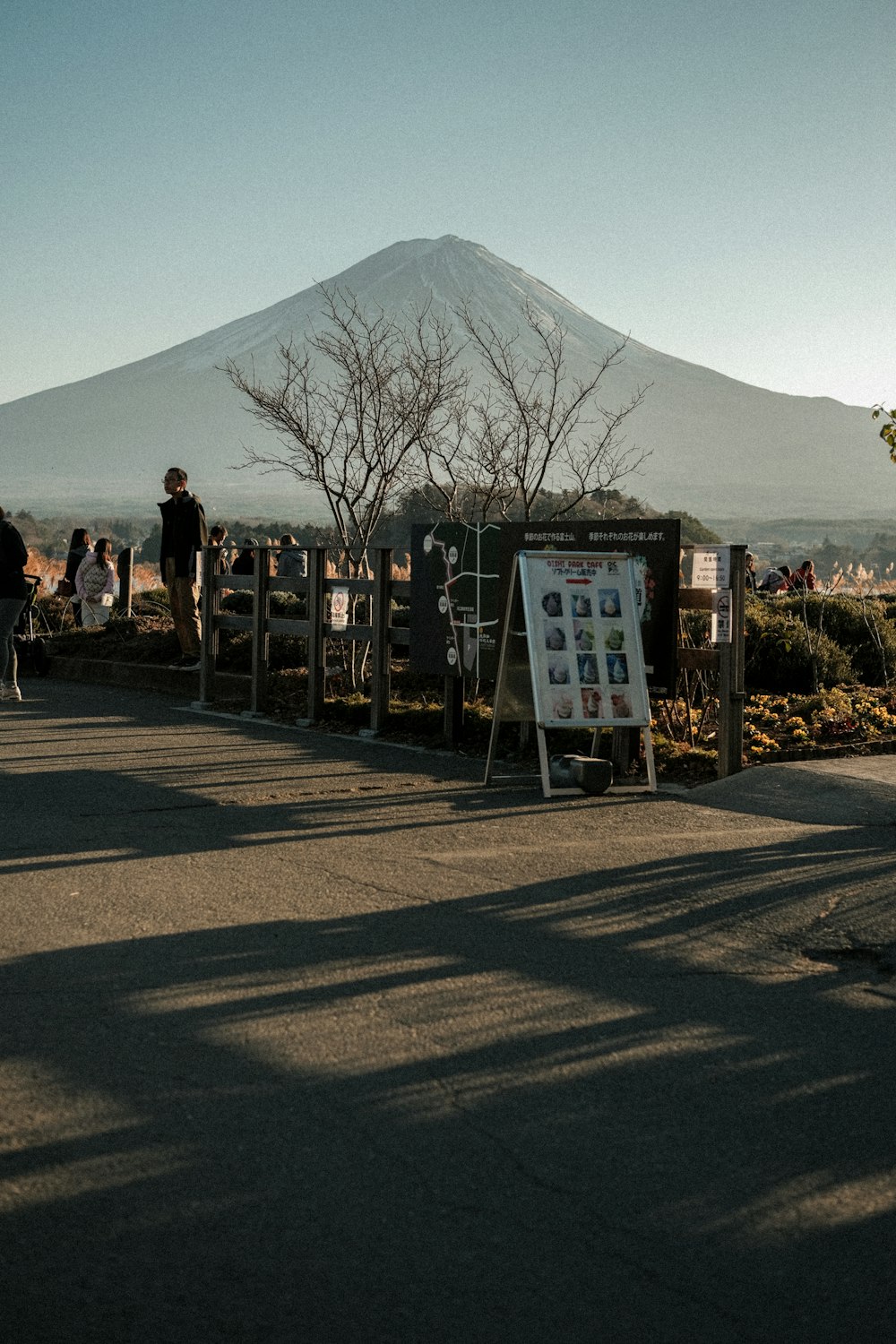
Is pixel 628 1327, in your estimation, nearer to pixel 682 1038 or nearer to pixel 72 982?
pixel 682 1038

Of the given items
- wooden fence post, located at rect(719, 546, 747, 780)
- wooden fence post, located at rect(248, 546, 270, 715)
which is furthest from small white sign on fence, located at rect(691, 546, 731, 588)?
wooden fence post, located at rect(248, 546, 270, 715)

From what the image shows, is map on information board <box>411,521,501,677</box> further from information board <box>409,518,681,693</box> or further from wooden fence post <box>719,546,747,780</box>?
wooden fence post <box>719,546,747,780</box>

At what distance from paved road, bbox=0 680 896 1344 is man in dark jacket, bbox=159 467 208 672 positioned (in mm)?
8143

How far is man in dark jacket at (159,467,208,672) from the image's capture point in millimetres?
16094

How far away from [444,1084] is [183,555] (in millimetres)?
12389

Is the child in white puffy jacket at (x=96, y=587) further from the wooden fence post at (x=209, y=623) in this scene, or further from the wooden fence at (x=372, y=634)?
the wooden fence post at (x=209, y=623)

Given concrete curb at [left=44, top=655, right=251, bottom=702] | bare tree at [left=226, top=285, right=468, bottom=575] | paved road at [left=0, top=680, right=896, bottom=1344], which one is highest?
bare tree at [left=226, top=285, right=468, bottom=575]

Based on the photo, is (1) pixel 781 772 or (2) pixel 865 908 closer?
(2) pixel 865 908

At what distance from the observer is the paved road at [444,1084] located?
10.1 ft

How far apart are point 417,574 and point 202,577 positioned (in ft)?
11.6

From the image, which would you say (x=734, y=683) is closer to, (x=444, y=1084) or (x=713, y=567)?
(x=713, y=567)

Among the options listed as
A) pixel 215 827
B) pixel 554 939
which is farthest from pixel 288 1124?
pixel 215 827

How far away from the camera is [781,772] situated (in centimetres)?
971

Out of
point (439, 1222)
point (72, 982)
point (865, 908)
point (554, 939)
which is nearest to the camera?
point (439, 1222)
